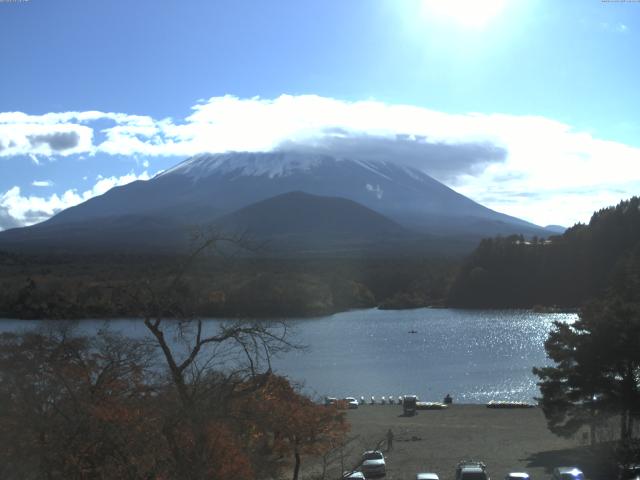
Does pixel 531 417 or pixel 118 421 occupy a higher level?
pixel 118 421

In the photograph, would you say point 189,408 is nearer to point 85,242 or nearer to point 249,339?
point 249,339

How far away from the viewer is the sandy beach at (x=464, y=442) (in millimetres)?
11992

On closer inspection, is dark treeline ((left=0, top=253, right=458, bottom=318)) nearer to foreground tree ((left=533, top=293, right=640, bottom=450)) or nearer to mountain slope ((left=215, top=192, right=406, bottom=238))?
foreground tree ((left=533, top=293, right=640, bottom=450))

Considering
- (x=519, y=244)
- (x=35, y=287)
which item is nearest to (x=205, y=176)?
(x=519, y=244)

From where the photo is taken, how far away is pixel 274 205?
12231 centimetres

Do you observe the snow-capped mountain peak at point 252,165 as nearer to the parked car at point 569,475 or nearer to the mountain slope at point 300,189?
the mountain slope at point 300,189

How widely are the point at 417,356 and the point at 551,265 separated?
31.5 metres

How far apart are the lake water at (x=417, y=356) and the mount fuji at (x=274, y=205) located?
44.4 metres

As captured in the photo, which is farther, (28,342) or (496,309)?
(496,309)

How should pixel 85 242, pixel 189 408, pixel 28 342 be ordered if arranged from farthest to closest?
1. pixel 85 242
2. pixel 28 342
3. pixel 189 408

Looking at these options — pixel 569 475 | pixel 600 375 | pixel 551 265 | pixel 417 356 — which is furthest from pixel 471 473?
pixel 551 265

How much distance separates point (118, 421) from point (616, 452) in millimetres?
7759

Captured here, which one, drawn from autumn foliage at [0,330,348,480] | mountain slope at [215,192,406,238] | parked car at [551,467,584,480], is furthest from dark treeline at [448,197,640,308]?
autumn foliage at [0,330,348,480]

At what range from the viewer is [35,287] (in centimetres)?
3431
